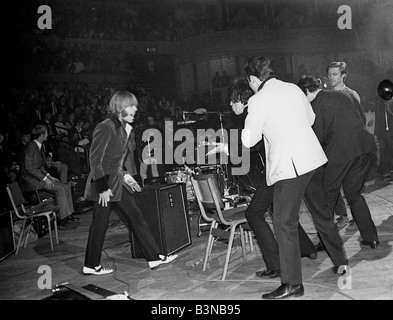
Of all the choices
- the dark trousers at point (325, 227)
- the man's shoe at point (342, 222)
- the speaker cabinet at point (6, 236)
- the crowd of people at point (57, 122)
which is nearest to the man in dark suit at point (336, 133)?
the dark trousers at point (325, 227)

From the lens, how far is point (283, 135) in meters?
3.05

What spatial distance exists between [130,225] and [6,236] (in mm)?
2063

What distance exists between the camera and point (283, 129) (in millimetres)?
3049

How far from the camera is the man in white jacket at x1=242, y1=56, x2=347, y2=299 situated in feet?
10.00

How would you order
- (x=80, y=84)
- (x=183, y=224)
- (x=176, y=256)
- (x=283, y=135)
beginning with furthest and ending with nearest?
(x=80, y=84) < (x=183, y=224) < (x=176, y=256) < (x=283, y=135)

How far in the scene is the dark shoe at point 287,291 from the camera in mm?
3094

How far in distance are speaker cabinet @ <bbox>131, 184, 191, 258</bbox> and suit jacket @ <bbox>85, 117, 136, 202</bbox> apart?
412 millimetres

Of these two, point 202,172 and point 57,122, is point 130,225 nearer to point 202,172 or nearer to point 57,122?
point 202,172

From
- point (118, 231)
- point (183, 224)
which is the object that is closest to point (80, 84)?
point (118, 231)

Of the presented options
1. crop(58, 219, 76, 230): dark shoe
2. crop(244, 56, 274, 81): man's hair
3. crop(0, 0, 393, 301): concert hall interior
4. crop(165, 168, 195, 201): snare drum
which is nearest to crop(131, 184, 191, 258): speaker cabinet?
crop(0, 0, 393, 301): concert hall interior

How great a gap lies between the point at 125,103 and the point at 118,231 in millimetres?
2815

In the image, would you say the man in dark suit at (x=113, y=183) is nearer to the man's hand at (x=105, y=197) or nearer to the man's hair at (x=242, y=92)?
the man's hand at (x=105, y=197)

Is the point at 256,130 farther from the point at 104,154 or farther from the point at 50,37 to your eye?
the point at 50,37

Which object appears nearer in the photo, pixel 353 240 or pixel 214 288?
pixel 214 288
